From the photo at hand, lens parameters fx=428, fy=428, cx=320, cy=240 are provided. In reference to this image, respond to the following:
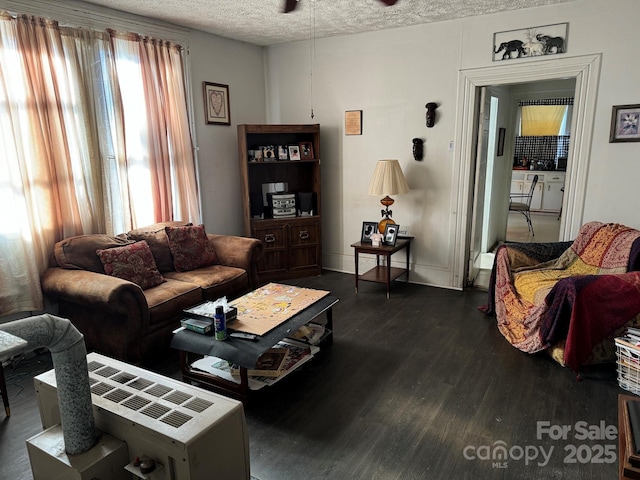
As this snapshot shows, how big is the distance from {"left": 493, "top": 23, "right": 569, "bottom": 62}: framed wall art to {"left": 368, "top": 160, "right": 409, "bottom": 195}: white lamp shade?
1.29m

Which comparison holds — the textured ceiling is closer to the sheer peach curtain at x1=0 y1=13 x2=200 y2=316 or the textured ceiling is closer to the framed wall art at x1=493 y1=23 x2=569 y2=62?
the framed wall art at x1=493 y1=23 x2=569 y2=62

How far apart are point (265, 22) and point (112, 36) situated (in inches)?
52.8

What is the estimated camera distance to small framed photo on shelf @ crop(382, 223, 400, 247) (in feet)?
13.9

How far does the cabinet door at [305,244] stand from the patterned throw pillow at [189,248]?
1.10 m

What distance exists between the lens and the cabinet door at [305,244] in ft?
15.6

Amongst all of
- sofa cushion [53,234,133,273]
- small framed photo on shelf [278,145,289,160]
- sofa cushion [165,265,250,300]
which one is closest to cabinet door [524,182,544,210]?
small framed photo on shelf [278,145,289,160]

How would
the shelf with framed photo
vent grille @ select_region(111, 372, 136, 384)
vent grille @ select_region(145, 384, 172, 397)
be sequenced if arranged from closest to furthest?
vent grille @ select_region(145, 384, 172, 397) → vent grille @ select_region(111, 372, 136, 384) → the shelf with framed photo

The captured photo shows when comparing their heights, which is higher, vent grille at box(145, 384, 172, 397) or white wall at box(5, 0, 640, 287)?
white wall at box(5, 0, 640, 287)

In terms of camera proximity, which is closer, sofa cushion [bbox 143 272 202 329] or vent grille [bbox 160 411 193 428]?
vent grille [bbox 160 411 193 428]

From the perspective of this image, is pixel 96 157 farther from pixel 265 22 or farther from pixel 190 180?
pixel 265 22

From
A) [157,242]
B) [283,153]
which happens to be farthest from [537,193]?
[157,242]

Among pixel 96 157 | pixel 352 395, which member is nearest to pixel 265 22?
pixel 96 157

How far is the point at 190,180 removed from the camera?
424 centimetres

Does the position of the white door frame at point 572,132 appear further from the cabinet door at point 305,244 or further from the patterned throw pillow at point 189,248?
the patterned throw pillow at point 189,248
